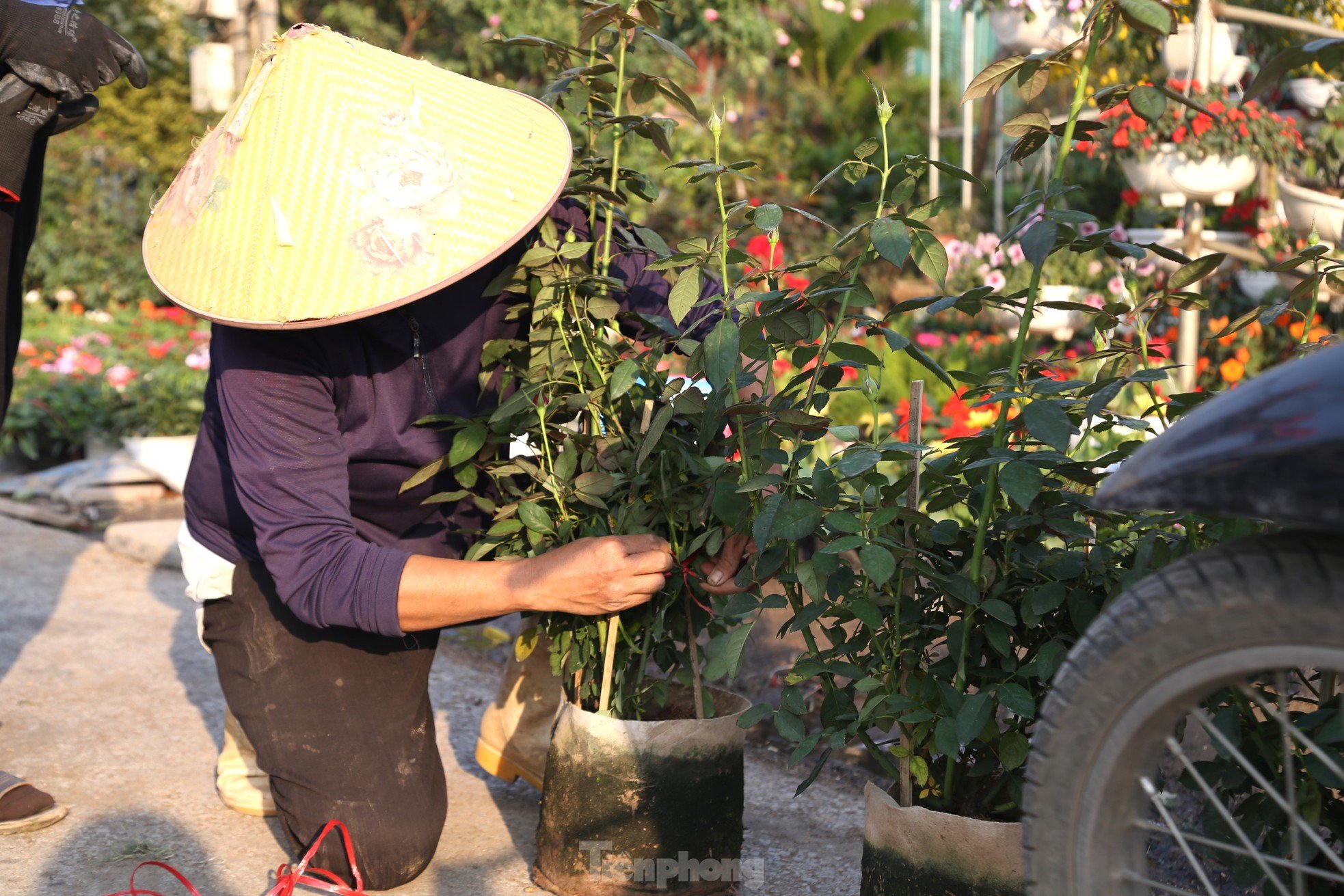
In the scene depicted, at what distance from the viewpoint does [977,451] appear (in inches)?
63.9

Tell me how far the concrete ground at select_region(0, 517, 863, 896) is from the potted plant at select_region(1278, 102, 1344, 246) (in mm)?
2498

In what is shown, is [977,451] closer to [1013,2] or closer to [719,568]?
[719,568]

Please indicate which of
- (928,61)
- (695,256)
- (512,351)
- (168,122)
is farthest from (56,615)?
(928,61)

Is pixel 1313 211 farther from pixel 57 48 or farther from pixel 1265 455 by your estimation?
pixel 57 48

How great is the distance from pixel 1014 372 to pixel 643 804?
852mm

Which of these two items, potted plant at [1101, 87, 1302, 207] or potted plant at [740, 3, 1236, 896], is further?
potted plant at [1101, 87, 1302, 207]

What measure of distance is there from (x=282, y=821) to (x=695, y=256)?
1.25m

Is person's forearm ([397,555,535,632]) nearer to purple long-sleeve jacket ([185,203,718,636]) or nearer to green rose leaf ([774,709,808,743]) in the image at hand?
purple long-sleeve jacket ([185,203,718,636])

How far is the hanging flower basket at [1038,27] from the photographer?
14.2ft

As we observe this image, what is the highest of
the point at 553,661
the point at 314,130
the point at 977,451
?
the point at 314,130

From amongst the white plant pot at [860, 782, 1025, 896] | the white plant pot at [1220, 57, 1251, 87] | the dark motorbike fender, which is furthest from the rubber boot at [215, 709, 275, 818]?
the white plant pot at [1220, 57, 1251, 87]

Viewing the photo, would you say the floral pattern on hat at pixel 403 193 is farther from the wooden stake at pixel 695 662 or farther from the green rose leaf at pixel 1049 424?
the green rose leaf at pixel 1049 424

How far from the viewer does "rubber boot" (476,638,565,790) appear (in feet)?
7.76

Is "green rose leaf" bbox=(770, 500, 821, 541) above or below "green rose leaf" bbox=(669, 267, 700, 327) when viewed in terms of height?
below
